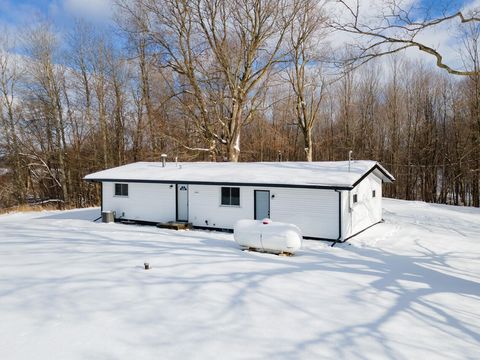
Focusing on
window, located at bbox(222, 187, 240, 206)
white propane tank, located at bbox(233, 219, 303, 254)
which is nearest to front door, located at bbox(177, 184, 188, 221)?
window, located at bbox(222, 187, 240, 206)

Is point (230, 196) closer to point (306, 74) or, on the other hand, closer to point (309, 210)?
point (309, 210)

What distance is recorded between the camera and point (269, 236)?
9.57 meters

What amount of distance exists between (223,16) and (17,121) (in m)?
18.4

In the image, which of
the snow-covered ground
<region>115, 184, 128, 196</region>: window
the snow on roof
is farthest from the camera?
<region>115, 184, 128, 196</region>: window

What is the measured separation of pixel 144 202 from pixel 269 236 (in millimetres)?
7829

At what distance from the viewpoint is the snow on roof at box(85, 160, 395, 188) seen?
1205 cm

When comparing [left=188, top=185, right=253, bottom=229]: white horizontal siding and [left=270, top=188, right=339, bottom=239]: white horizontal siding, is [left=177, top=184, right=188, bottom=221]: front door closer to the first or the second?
[left=188, top=185, right=253, bottom=229]: white horizontal siding

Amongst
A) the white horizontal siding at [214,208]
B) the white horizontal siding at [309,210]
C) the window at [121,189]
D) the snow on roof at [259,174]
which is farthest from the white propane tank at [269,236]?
the window at [121,189]

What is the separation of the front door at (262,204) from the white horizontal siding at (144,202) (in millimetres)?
4000

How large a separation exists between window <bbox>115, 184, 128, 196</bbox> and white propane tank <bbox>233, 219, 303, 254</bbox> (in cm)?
791

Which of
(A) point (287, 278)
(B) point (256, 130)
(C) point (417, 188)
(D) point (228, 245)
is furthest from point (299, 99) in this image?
(A) point (287, 278)

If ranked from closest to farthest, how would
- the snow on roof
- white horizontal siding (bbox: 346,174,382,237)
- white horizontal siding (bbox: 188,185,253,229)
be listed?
the snow on roof, white horizontal siding (bbox: 346,174,382,237), white horizontal siding (bbox: 188,185,253,229)

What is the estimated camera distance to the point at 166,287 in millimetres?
6367

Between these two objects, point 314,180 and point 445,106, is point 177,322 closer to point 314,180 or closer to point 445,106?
point 314,180
